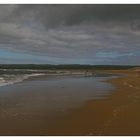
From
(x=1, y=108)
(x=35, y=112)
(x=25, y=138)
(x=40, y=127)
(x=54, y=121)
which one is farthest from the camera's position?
(x=1, y=108)

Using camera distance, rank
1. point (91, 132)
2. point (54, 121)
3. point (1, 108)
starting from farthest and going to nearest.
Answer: point (1, 108) < point (54, 121) < point (91, 132)

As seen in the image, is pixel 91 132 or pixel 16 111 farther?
pixel 16 111

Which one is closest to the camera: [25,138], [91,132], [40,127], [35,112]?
[25,138]

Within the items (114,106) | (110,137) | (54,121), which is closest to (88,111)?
(114,106)

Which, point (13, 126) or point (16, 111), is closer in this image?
point (13, 126)

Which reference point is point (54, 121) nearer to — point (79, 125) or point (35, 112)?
point (79, 125)

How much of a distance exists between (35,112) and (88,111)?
182cm

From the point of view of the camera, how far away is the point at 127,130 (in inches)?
282

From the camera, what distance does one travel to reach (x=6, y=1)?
330 inches

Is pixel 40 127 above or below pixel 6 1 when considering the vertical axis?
below

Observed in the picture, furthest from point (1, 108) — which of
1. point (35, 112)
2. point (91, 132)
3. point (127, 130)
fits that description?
point (127, 130)

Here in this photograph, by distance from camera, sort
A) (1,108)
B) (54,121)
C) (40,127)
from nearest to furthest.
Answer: (40,127), (54,121), (1,108)

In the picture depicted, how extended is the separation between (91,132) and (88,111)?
9.08ft

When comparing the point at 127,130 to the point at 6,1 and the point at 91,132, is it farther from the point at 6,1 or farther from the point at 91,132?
the point at 6,1
